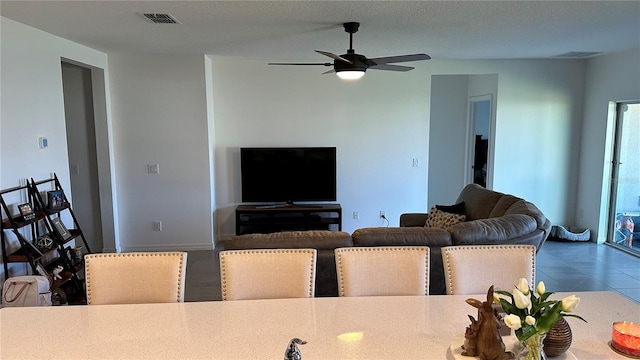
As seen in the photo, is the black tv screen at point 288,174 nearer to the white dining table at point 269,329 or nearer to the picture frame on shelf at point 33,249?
the picture frame on shelf at point 33,249

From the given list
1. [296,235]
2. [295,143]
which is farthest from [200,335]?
[295,143]

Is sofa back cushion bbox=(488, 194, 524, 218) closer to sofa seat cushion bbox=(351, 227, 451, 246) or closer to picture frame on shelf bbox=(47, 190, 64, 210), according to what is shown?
sofa seat cushion bbox=(351, 227, 451, 246)

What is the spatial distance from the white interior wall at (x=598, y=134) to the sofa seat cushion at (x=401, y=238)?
3979 mm

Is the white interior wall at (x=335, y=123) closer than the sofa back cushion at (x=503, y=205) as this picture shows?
No

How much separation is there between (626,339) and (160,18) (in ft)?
11.7

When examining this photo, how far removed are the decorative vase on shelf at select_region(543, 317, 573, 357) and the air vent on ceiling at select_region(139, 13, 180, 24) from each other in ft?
10.7

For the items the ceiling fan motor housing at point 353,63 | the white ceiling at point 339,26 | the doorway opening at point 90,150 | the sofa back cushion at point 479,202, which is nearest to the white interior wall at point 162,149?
the doorway opening at point 90,150

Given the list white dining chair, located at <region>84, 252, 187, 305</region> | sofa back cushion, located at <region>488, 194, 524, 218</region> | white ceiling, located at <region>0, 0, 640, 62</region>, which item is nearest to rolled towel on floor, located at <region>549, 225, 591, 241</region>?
sofa back cushion, located at <region>488, 194, 524, 218</region>

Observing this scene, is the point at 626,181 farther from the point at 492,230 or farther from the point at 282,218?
the point at 282,218

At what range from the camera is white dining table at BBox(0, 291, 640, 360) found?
1.49 m

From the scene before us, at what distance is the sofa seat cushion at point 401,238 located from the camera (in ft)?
10.2

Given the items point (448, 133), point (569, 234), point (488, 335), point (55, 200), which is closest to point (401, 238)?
point (488, 335)

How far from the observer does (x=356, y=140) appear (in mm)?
6141

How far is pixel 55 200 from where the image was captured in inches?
149
